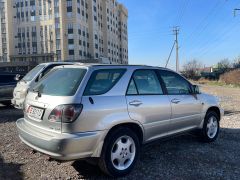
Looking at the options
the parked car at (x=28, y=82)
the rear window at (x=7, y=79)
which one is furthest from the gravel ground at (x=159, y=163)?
the rear window at (x=7, y=79)

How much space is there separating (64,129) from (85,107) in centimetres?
41

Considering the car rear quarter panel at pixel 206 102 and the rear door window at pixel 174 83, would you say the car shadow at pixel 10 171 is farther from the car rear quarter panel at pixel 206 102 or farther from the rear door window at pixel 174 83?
the car rear quarter panel at pixel 206 102

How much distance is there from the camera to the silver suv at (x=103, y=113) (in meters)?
4.01

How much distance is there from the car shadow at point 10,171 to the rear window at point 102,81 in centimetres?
173

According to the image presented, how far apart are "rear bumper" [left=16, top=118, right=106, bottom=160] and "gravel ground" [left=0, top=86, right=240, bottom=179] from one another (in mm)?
654

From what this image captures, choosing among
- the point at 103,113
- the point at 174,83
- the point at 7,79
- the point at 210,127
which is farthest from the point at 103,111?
the point at 7,79

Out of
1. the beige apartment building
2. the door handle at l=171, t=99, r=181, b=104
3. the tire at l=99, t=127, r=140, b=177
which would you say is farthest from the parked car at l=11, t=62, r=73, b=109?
the beige apartment building

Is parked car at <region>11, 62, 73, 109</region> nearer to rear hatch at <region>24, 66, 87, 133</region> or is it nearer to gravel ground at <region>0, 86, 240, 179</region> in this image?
gravel ground at <region>0, 86, 240, 179</region>

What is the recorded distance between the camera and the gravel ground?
4.66 meters

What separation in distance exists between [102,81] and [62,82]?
612 mm

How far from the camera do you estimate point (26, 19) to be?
262 ft

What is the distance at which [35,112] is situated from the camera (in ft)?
14.8

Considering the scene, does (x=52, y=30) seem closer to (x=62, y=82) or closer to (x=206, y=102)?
(x=206, y=102)

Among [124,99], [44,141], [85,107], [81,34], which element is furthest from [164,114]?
[81,34]
